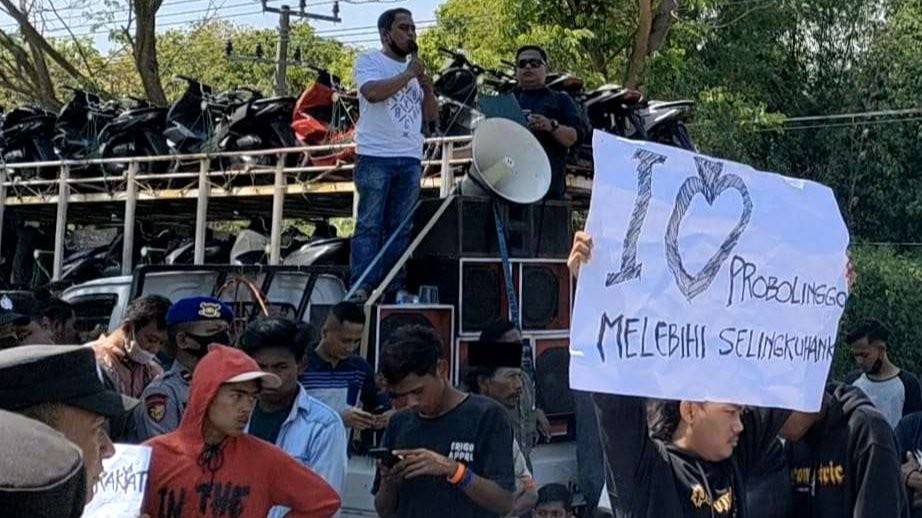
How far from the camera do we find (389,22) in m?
7.81

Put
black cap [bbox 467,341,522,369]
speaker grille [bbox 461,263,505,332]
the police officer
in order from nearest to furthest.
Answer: the police officer
black cap [bbox 467,341,522,369]
speaker grille [bbox 461,263,505,332]

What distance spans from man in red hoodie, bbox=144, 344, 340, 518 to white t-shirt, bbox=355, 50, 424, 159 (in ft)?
13.2

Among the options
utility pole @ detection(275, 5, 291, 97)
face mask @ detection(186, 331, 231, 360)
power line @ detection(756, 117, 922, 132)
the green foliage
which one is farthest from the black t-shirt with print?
utility pole @ detection(275, 5, 291, 97)

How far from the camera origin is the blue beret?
17.8 feet

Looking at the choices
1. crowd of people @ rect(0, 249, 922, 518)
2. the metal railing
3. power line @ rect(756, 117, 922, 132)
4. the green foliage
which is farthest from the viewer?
power line @ rect(756, 117, 922, 132)

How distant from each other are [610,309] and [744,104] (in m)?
16.8

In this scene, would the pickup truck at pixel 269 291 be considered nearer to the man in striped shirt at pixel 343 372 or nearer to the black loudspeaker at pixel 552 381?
the black loudspeaker at pixel 552 381

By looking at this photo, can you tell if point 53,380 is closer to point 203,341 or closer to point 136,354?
point 203,341

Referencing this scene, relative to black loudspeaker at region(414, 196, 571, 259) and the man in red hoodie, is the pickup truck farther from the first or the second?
the man in red hoodie

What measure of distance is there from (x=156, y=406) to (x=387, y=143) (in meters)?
3.29

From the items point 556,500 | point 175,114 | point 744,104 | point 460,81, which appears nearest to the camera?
point 556,500

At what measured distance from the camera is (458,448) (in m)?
4.31

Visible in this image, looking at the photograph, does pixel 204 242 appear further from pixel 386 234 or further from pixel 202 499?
pixel 202 499

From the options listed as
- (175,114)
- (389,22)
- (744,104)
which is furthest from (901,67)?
(389,22)
